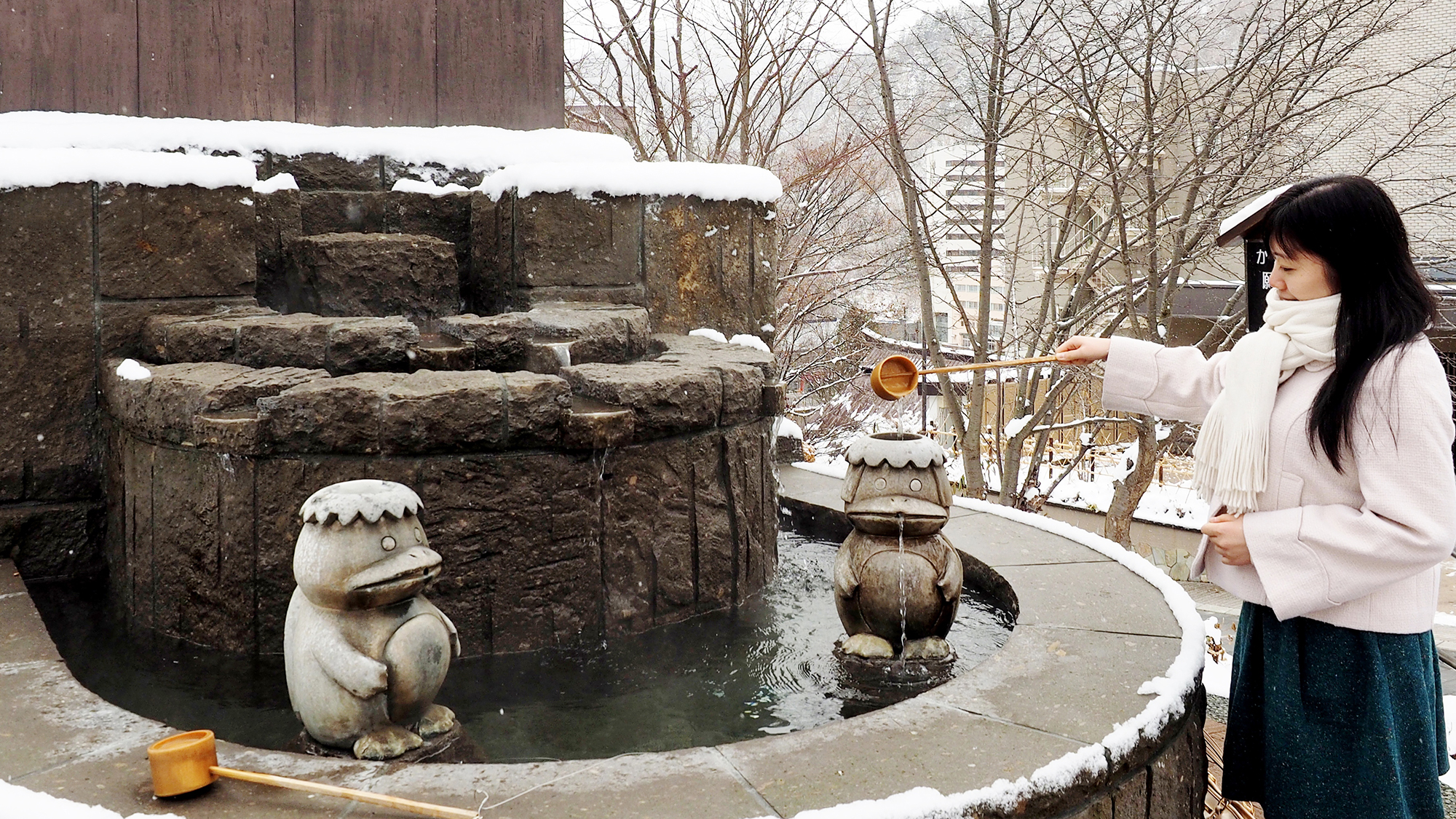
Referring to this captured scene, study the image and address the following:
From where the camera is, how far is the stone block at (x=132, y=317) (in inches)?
156

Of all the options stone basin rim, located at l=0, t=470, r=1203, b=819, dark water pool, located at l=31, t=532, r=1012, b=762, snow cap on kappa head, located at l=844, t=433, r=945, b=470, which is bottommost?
dark water pool, located at l=31, t=532, r=1012, b=762

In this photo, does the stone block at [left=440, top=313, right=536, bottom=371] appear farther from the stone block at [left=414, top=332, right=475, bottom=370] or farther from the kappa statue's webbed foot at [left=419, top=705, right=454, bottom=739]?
the kappa statue's webbed foot at [left=419, top=705, right=454, bottom=739]

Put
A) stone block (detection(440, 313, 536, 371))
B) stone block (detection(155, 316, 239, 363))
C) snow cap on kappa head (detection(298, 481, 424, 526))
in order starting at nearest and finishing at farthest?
snow cap on kappa head (detection(298, 481, 424, 526)) → stone block (detection(155, 316, 239, 363)) → stone block (detection(440, 313, 536, 371))

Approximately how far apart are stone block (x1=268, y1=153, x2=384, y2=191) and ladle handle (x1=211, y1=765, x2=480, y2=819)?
3184 millimetres

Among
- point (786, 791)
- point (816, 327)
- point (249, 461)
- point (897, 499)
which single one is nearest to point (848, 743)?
point (786, 791)

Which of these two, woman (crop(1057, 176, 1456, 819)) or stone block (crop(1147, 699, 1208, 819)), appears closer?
woman (crop(1057, 176, 1456, 819))

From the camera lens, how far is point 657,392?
347 cm

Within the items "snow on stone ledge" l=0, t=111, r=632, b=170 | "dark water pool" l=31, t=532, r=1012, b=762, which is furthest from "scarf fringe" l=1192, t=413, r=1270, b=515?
"snow on stone ledge" l=0, t=111, r=632, b=170

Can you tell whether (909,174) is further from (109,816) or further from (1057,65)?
(109,816)

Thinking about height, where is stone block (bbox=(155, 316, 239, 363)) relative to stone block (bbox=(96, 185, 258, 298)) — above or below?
below

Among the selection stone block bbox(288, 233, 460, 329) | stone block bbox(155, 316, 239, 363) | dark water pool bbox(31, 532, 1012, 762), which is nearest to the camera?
dark water pool bbox(31, 532, 1012, 762)

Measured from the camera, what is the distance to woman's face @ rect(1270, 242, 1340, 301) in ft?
7.56

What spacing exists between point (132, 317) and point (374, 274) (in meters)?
0.86

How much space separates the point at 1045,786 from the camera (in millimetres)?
2262
